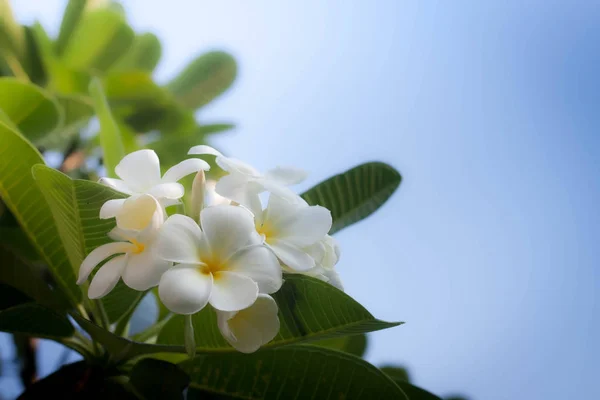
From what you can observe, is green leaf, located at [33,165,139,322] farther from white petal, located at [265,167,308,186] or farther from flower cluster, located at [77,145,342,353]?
white petal, located at [265,167,308,186]

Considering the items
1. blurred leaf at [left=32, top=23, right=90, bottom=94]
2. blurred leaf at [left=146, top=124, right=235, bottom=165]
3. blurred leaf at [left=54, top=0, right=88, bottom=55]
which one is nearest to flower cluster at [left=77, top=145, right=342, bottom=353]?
blurred leaf at [left=146, top=124, right=235, bottom=165]

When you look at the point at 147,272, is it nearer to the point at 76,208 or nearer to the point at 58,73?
the point at 76,208

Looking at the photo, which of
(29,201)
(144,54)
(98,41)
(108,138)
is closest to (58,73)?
(98,41)

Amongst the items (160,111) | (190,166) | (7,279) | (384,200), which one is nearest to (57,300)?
(7,279)

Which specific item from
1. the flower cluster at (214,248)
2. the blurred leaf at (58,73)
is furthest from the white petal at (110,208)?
the blurred leaf at (58,73)

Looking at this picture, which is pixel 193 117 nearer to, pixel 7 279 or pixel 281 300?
pixel 7 279

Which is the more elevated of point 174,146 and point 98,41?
point 98,41

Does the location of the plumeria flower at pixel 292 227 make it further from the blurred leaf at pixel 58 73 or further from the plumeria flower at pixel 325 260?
the blurred leaf at pixel 58 73
